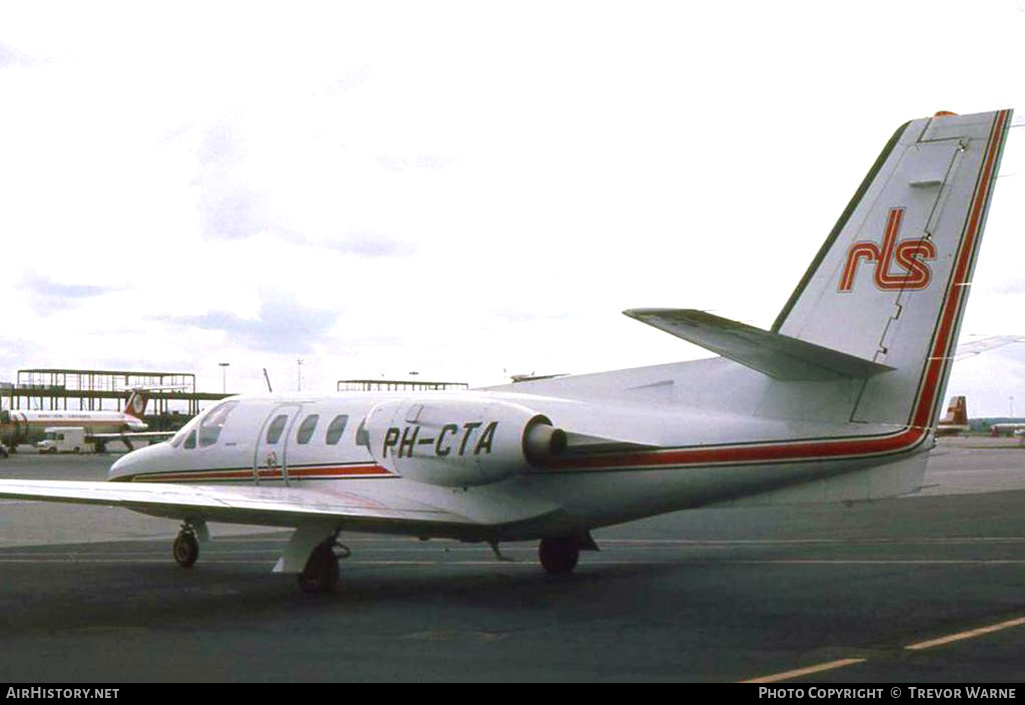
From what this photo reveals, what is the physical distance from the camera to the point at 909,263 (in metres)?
15.1

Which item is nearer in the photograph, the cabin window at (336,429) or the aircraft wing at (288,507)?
the aircraft wing at (288,507)

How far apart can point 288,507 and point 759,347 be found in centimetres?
633

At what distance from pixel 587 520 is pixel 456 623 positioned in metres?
3.09

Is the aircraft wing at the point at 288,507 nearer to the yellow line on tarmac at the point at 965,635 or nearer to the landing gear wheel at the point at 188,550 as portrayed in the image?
the landing gear wheel at the point at 188,550

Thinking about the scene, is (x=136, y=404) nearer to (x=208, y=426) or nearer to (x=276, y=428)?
(x=208, y=426)

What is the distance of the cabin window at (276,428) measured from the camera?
20.1 meters

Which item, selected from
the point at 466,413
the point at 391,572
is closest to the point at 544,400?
the point at 466,413

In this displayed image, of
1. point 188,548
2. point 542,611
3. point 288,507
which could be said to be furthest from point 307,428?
point 542,611

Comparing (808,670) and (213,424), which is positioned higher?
(213,424)

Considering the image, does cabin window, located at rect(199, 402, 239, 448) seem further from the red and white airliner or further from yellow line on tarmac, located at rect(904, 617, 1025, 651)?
the red and white airliner

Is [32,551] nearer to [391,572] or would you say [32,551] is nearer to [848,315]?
[391,572]

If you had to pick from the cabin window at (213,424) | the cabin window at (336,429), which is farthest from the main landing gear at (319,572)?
the cabin window at (213,424)

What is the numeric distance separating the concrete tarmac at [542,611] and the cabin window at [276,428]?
7.02 ft

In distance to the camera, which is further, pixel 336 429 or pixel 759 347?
pixel 336 429
